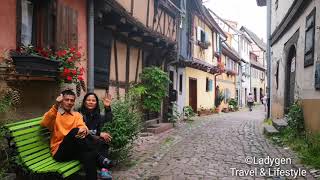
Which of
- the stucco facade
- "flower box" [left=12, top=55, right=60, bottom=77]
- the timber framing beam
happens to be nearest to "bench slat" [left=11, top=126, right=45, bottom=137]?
"flower box" [left=12, top=55, right=60, bottom=77]

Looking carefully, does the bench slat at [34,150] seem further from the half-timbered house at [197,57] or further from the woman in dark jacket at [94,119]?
the half-timbered house at [197,57]

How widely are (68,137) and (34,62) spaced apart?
144cm

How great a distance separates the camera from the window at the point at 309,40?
30.0 ft

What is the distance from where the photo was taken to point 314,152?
7145mm

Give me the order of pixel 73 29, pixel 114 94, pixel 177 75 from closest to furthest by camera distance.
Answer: pixel 73 29 → pixel 114 94 → pixel 177 75

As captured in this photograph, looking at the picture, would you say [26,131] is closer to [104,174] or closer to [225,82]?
[104,174]

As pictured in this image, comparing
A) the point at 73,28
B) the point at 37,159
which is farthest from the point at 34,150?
the point at 73,28

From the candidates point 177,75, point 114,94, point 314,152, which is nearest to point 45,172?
point 314,152

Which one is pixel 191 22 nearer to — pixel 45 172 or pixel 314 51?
pixel 314 51

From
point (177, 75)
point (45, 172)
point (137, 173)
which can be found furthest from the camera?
point (177, 75)

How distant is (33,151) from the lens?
4.91 metres

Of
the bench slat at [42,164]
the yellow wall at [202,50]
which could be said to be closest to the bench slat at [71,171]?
the bench slat at [42,164]

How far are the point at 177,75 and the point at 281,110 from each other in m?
5.27

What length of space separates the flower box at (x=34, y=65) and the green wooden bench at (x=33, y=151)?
867 millimetres
